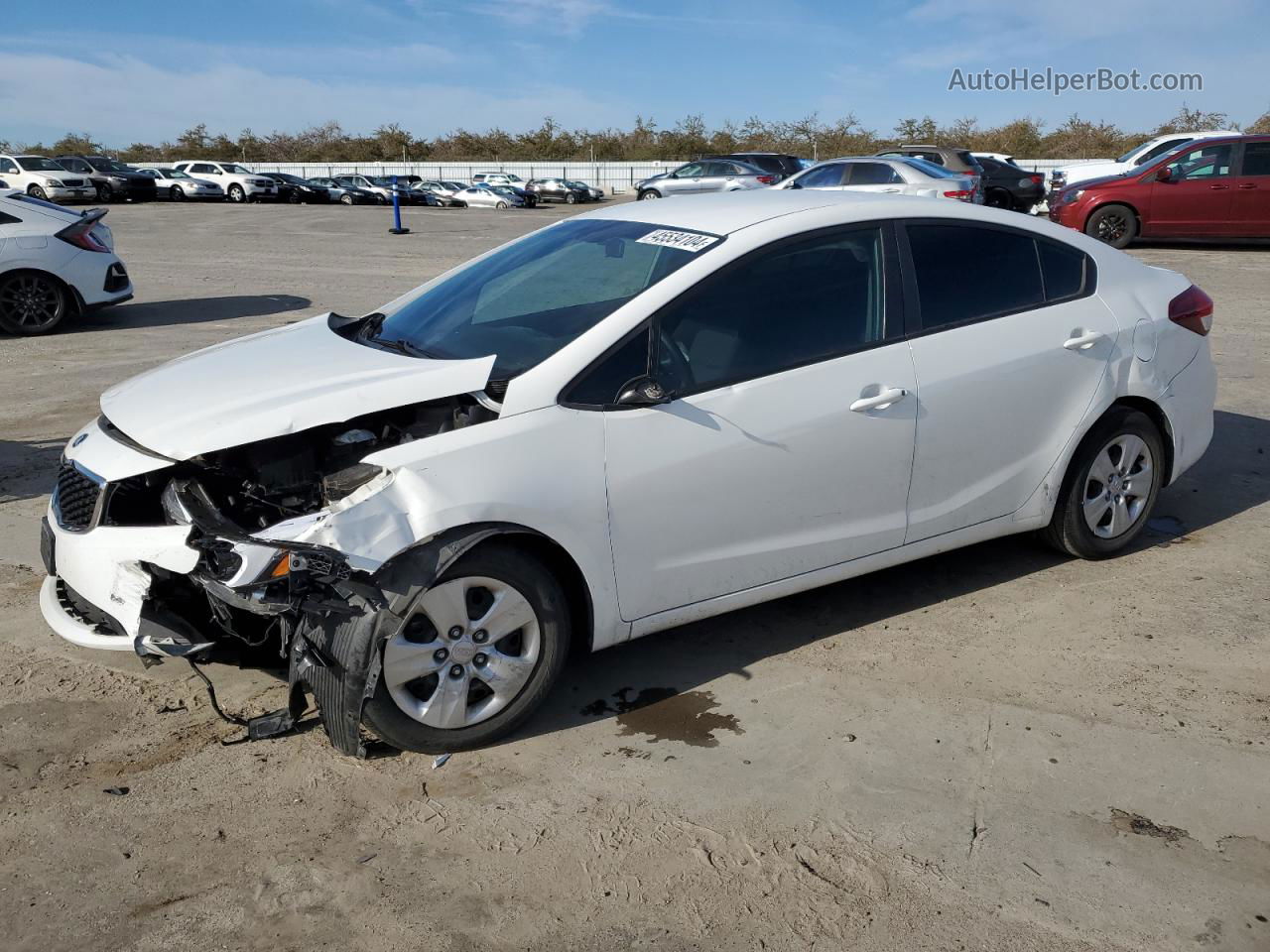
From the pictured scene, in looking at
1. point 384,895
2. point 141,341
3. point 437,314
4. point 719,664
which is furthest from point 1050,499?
point 141,341

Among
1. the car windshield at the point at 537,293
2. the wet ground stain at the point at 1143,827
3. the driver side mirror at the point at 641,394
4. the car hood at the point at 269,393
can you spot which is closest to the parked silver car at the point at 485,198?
the car windshield at the point at 537,293

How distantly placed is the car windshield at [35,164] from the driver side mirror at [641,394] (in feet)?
133

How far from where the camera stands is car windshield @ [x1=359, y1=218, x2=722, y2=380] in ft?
13.3

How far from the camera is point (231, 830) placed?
10.8 feet

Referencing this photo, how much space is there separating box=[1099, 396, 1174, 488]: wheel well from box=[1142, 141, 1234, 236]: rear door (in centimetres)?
1362

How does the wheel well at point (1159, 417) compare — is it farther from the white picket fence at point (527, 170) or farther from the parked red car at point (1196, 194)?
the white picket fence at point (527, 170)

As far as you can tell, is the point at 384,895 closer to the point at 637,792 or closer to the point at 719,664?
the point at 637,792

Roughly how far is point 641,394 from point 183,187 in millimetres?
45135

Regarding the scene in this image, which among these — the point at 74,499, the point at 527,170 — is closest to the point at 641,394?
the point at 74,499

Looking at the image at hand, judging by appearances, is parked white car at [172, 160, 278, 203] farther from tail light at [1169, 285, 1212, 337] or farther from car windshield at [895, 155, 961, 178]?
tail light at [1169, 285, 1212, 337]

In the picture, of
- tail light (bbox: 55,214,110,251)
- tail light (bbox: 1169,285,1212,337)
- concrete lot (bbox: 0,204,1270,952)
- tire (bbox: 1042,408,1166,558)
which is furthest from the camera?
tail light (bbox: 55,214,110,251)

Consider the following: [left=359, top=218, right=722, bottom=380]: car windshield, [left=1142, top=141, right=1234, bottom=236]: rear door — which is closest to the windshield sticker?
[left=359, top=218, right=722, bottom=380]: car windshield

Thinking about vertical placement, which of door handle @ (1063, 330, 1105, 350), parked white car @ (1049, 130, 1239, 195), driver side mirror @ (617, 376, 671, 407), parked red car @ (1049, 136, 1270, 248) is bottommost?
driver side mirror @ (617, 376, 671, 407)

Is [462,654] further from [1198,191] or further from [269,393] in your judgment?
[1198,191]
